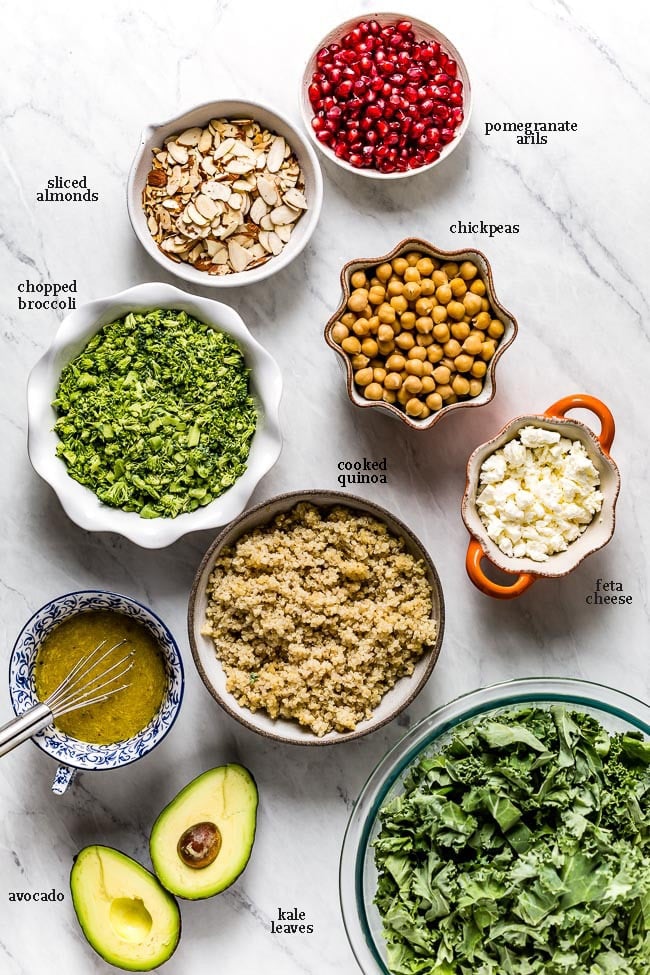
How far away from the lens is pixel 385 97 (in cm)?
226

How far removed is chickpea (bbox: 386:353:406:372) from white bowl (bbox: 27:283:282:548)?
10.2 inches

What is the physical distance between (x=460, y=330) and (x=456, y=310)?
0.15 ft

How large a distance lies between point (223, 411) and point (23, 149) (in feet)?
2.80

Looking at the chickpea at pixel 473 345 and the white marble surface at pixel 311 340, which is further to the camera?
the white marble surface at pixel 311 340

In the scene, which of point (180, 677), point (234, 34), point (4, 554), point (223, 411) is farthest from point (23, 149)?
point (180, 677)

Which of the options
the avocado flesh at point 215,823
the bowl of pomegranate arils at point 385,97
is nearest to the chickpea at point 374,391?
the bowl of pomegranate arils at point 385,97

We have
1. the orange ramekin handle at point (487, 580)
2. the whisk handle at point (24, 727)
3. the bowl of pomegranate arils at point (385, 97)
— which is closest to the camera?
the whisk handle at point (24, 727)

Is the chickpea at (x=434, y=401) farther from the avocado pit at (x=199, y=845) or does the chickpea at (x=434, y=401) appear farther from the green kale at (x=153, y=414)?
the avocado pit at (x=199, y=845)

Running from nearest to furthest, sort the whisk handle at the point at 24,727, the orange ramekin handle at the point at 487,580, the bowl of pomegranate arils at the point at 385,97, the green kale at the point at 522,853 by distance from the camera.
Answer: the green kale at the point at 522,853 < the whisk handle at the point at 24,727 < the orange ramekin handle at the point at 487,580 < the bowl of pomegranate arils at the point at 385,97

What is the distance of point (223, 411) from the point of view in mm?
2186

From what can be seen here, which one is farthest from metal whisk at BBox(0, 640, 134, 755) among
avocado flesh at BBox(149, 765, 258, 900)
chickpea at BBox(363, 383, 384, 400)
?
chickpea at BBox(363, 383, 384, 400)

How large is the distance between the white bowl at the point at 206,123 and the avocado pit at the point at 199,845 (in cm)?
126

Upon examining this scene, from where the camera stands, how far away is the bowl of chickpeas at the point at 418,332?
2.17 m

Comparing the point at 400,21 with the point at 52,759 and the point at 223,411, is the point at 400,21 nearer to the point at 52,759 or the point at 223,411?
the point at 223,411
